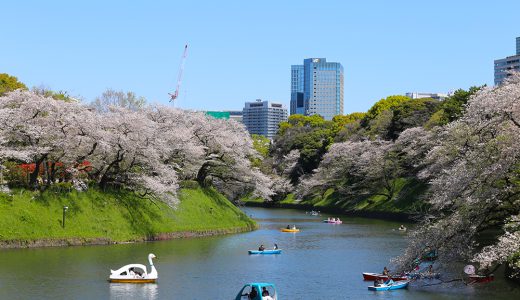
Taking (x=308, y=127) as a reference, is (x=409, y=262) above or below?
below

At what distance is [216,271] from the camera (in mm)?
40438

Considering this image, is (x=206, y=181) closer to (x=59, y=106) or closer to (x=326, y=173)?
(x=59, y=106)

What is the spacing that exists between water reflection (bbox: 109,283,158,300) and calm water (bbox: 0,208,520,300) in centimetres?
5

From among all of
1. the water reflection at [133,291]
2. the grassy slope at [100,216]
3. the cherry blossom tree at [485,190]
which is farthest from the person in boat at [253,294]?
the grassy slope at [100,216]

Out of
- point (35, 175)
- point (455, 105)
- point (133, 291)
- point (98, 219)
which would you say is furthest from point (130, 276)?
point (455, 105)

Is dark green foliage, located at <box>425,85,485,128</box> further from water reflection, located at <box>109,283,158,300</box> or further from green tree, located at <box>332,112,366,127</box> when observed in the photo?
green tree, located at <box>332,112,366,127</box>

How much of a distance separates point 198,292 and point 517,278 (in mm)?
15932

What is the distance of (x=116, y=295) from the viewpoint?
107 feet

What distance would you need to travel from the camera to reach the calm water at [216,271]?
109 ft

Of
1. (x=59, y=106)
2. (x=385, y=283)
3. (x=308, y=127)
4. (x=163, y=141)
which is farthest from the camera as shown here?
(x=308, y=127)

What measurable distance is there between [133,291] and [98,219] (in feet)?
63.5

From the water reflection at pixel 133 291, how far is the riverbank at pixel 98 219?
543 inches

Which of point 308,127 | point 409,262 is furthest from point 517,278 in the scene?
point 308,127

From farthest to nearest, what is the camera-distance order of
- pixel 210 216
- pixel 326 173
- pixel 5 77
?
pixel 326 173, pixel 5 77, pixel 210 216
